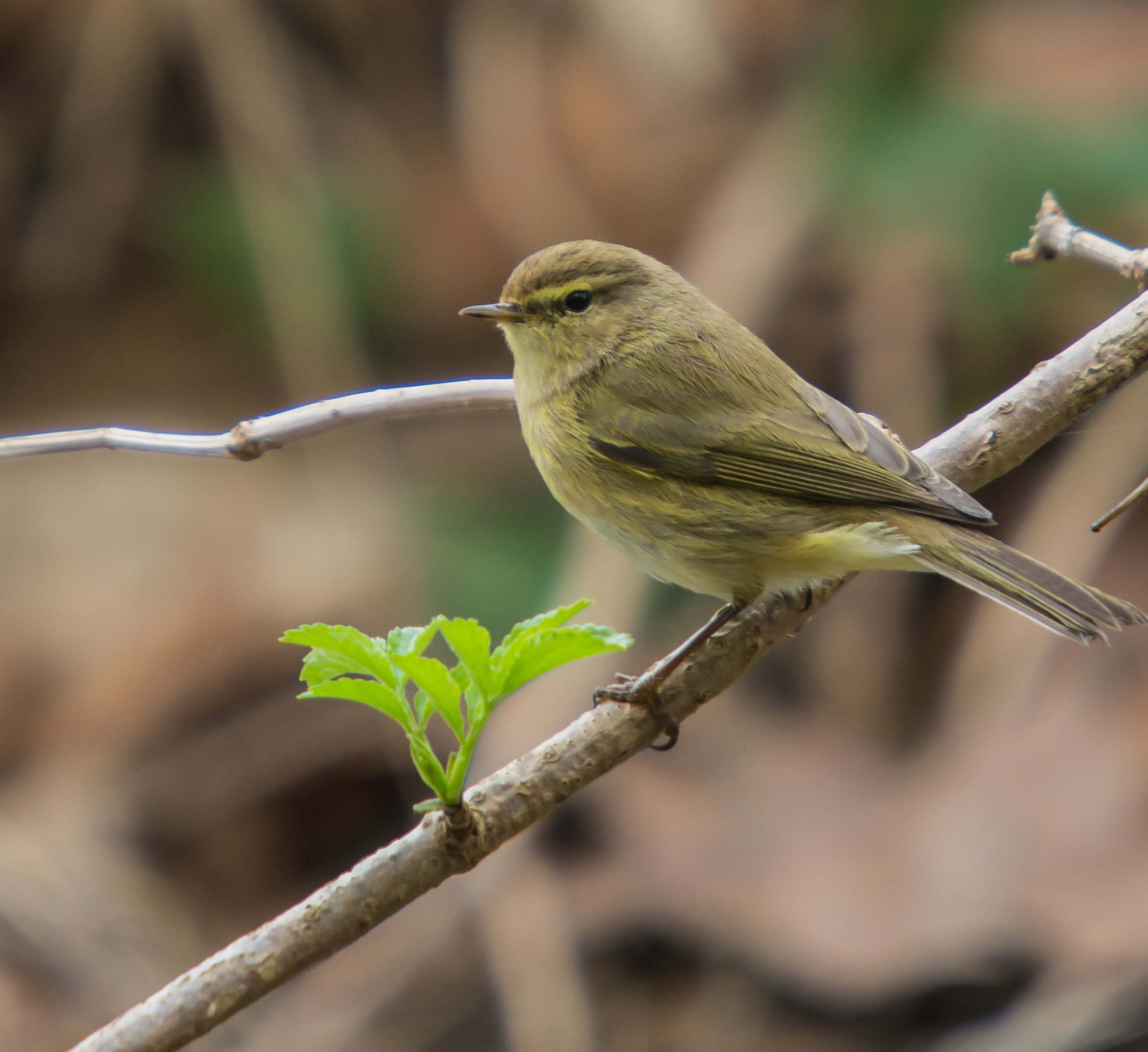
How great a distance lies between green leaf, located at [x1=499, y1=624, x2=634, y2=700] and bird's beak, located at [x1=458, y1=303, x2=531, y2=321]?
1.37 meters

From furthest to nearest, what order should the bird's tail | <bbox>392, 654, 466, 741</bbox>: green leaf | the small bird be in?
the small bird → the bird's tail → <bbox>392, 654, 466, 741</bbox>: green leaf

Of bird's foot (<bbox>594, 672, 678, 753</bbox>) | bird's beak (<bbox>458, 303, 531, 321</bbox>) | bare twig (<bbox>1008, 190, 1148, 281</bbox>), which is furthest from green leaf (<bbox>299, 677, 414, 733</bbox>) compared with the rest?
bare twig (<bbox>1008, 190, 1148, 281</bbox>)

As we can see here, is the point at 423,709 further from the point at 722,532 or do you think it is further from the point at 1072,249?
the point at 1072,249

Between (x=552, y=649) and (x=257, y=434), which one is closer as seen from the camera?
(x=552, y=649)

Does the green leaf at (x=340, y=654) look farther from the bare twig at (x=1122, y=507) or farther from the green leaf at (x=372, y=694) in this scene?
the bare twig at (x=1122, y=507)

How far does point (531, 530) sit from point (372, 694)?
10.2 ft

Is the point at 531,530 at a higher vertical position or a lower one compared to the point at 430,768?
higher

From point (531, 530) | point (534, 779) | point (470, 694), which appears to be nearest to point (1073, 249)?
point (534, 779)

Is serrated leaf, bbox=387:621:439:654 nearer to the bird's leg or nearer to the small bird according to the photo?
the bird's leg

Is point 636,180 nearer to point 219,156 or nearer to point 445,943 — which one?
point 219,156

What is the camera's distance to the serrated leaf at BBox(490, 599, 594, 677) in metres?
1.51

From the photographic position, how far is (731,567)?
2.61 metres

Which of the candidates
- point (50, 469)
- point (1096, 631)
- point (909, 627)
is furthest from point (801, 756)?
point (50, 469)

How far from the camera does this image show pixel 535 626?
61.1 inches
